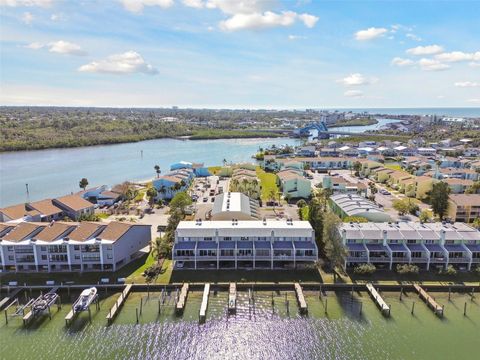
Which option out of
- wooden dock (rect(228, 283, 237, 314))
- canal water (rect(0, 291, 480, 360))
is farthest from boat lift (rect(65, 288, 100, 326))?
wooden dock (rect(228, 283, 237, 314))

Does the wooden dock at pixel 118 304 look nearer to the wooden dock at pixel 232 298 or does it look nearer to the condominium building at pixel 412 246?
the wooden dock at pixel 232 298

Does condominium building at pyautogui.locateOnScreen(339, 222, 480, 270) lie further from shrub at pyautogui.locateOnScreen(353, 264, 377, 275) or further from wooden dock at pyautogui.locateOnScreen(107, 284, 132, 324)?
wooden dock at pyautogui.locateOnScreen(107, 284, 132, 324)

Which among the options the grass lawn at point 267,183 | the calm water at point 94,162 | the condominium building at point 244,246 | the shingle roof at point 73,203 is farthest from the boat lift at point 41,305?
the calm water at point 94,162

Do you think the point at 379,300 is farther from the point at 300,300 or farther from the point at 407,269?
the point at 300,300

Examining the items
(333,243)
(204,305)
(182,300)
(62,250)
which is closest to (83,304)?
(62,250)

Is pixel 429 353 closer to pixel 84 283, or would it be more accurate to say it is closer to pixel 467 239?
pixel 467 239
